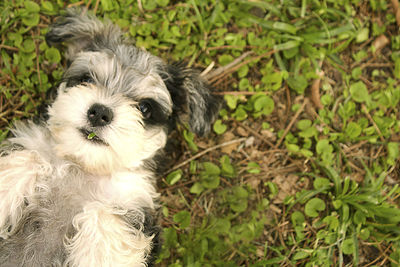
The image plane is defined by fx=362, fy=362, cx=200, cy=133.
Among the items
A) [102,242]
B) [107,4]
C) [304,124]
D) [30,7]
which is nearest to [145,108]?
[102,242]

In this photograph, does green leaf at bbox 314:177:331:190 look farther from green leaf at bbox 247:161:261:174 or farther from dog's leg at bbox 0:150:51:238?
dog's leg at bbox 0:150:51:238

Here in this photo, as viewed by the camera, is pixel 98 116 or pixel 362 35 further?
pixel 362 35

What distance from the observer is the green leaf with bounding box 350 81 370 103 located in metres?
4.38

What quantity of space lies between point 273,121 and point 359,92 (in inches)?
43.1

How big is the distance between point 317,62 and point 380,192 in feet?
5.53

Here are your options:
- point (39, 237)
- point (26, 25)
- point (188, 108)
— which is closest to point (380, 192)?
point (188, 108)

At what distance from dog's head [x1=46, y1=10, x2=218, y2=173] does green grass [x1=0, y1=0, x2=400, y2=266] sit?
68 centimetres

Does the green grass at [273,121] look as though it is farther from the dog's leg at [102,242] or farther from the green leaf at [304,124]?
the dog's leg at [102,242]

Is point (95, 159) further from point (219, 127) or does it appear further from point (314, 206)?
point (314, 206)

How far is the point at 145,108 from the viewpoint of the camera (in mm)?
3240

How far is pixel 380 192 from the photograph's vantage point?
405 cm

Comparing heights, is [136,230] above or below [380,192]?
above

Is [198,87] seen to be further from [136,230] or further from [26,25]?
[26,25]

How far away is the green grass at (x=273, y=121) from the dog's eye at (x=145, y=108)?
1009 millimetres
